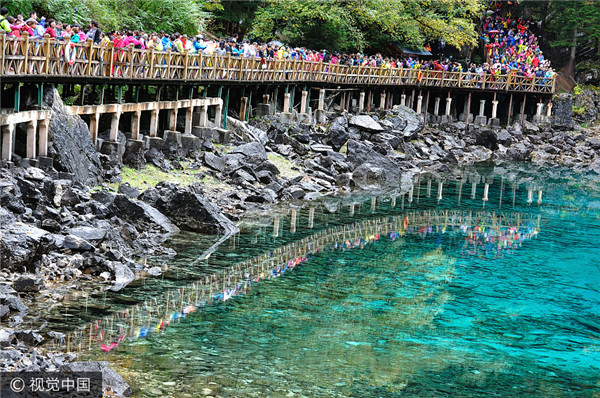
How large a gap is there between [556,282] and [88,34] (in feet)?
54.1

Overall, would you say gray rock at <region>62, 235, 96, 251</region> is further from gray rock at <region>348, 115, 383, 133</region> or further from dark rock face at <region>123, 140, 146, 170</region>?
gray rock at <region>348, 115, 383, 133</region>

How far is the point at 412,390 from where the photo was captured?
50.0ft

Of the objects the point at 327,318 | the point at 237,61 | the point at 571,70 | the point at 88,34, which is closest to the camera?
the point at 327,318

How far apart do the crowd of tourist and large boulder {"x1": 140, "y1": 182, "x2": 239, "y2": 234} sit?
16.2 ft

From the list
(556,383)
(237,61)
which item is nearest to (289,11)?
(237,61)

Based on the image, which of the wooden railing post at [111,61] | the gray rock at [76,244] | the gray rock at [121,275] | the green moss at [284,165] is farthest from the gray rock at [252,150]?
the gray rock at [76,244]

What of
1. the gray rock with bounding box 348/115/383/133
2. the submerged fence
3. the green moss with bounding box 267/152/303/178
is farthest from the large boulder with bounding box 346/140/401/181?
the submerged fence

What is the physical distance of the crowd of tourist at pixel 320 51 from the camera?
83.4 feet

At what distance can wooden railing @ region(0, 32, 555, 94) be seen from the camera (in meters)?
24.0

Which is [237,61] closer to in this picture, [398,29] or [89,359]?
[398,29]

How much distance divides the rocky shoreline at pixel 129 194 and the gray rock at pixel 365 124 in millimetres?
66

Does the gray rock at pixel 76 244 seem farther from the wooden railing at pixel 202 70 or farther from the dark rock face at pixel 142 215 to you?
the wooden railing at pixel 202 70

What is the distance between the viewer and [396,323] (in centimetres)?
1897

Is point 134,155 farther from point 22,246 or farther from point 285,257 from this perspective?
point 22,246
